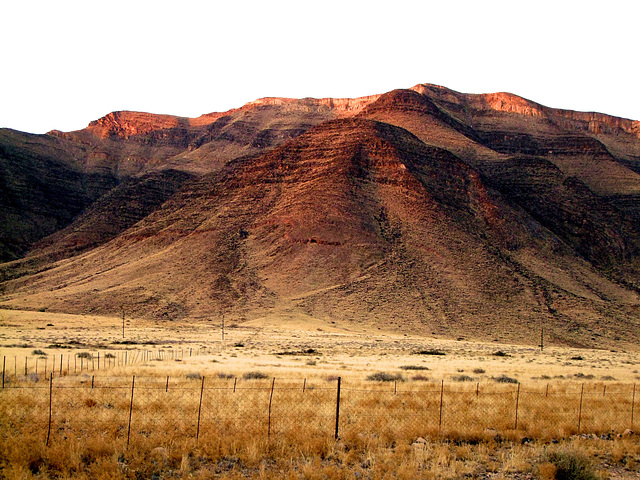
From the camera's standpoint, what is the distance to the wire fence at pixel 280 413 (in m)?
12.4

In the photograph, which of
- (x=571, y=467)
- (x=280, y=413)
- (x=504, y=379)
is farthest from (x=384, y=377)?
(x=571, y=467)

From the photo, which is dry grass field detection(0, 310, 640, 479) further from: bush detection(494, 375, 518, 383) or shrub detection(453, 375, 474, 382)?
bush detection(494, 375, 518, 383)

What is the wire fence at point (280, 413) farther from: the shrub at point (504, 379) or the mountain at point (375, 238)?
the mountain at point (375, 238)

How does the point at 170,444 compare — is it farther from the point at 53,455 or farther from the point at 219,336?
the point at 219,336

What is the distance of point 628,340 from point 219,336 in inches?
1985

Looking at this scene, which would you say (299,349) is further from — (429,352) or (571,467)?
(571,467)

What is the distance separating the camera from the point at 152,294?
257 ft

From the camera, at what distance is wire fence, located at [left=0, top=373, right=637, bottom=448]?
487 inches

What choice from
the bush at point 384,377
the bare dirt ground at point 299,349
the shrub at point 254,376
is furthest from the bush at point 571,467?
the shrub at point 254,376

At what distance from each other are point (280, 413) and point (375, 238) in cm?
7358

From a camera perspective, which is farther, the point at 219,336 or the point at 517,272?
the point at 517,272

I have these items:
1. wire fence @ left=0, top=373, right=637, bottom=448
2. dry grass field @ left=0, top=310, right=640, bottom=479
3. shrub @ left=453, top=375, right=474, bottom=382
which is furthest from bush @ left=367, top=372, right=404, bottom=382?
wire fence @ left=0, top=373, right=637, bottom=448

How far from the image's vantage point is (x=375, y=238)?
3430 inches


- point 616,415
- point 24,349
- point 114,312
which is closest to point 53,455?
point 616,415
